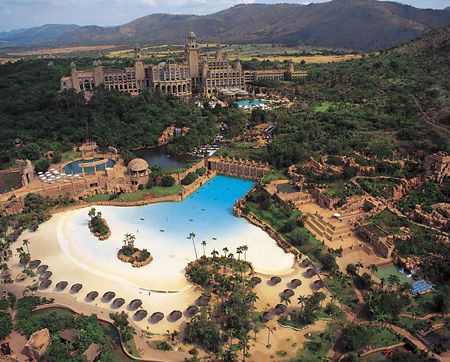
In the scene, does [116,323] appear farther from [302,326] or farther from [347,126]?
[347,126]

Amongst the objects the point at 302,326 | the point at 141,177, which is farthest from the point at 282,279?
the point at 141,177

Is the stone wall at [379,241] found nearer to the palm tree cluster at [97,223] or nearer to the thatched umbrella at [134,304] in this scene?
the thatched umbrella at [134,304]

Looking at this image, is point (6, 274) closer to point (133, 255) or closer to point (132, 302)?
point (133, 255)

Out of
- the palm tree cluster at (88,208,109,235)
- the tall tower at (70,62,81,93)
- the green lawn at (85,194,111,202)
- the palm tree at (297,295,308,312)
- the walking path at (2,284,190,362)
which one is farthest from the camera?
the tall tower at (70,62,81,93)

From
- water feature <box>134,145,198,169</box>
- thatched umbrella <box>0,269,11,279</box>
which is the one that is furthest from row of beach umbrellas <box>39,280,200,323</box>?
water feature <box>134,145,198,169</box>

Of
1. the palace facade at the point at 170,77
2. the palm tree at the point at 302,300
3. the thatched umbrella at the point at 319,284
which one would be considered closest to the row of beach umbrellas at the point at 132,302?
the palm tree at the point at 302,300

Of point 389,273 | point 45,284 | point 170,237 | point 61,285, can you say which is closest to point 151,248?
point 170,237

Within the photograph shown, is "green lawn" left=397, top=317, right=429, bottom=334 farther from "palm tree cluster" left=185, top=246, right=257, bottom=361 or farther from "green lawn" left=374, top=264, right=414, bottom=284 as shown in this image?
"palm tree cluster" left=185, top=246, right=257, bottom=361
